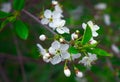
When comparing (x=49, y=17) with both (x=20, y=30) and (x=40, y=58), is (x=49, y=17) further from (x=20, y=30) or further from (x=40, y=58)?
(x=40, y=58)

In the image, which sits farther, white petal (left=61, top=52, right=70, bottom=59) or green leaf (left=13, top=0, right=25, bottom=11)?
green leaf (left=13, top=0, right=25, bottom=11)

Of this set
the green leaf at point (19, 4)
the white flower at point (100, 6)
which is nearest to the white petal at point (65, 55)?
the green leaf at point (19, 4)

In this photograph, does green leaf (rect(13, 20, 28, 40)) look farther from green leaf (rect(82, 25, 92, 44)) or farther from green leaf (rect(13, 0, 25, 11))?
green leaf (rect(82, 25, 92, 44))

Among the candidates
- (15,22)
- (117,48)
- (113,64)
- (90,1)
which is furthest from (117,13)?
(15,22)

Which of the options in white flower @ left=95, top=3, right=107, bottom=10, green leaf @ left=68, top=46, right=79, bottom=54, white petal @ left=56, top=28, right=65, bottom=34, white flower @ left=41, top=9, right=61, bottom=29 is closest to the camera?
green leaf @ left=68, top=46, right=79, bottom=54

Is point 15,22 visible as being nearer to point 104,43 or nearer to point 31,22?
point 31,22

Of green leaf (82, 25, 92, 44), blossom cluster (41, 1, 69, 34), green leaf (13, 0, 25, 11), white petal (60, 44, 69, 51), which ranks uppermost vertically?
green leaf (13, 0, 25, 11)

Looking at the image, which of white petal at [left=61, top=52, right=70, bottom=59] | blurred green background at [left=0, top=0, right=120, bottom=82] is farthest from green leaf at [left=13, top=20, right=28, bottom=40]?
blurred green background at [left=0, top=0, right=120, bottom=82]

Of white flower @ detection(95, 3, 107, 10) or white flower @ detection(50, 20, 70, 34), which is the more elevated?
white flower @ detection(95, 3, 107, 10)
